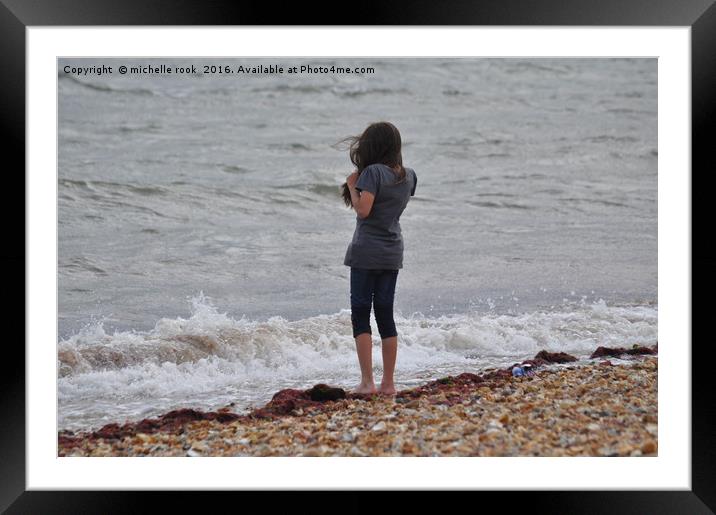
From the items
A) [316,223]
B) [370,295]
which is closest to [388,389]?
[370,295]

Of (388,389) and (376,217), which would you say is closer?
(376,217)

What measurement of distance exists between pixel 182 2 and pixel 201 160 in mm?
6732

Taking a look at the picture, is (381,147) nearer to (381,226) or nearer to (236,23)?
(381,226)

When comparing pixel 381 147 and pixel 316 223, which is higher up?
pixel 381 147

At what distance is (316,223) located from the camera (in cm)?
855

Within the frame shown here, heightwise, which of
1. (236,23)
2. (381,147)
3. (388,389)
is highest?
(236,23)

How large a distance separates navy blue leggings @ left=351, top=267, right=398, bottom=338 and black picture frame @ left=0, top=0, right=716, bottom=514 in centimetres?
88

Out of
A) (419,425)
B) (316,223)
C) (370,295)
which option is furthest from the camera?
(316,223)

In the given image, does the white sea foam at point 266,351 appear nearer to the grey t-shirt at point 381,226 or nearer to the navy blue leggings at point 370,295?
the navy blue leggings at point 370,295

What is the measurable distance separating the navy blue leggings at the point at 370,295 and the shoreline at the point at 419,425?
0.44 meters

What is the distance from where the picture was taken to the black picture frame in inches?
126

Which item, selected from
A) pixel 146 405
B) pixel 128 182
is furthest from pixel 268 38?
pixel 128 182

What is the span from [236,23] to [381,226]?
1150mm

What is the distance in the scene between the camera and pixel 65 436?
3.69 meters
